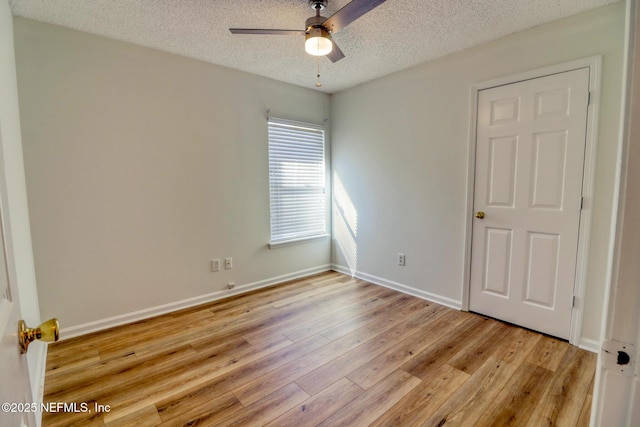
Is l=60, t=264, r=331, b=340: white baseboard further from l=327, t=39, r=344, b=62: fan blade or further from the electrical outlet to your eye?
l=327, t=39, r=344, b=62: fan blade

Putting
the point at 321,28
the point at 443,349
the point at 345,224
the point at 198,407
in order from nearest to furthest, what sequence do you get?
1. the point at 198,407
2. the point at 321,28
3. the point at 443,349
4. the point at 345,224

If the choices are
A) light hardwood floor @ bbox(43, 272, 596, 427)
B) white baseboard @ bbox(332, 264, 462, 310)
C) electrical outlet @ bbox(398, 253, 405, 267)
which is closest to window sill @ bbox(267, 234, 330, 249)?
white baseboard @ bbox(332, 264, 462, 310)

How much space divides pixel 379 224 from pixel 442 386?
200 cm

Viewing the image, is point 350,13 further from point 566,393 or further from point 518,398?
point 566,393

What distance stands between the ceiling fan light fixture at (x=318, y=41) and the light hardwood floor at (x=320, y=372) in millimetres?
2194

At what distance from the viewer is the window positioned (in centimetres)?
365

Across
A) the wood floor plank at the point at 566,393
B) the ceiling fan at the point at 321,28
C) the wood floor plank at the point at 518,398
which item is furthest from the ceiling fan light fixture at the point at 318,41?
the wood floor plank at the point at 566,393

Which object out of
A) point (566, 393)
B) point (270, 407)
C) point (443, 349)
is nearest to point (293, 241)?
point (443, 349)

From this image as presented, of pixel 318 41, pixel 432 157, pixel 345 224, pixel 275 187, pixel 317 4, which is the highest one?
pixel 317 4

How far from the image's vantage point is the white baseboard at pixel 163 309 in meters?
2.51

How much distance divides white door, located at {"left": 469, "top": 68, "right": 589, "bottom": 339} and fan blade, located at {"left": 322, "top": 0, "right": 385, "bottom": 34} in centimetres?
153

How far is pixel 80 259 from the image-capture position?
2482mm

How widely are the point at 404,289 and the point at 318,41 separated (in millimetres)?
2664

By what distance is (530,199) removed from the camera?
2498mm
